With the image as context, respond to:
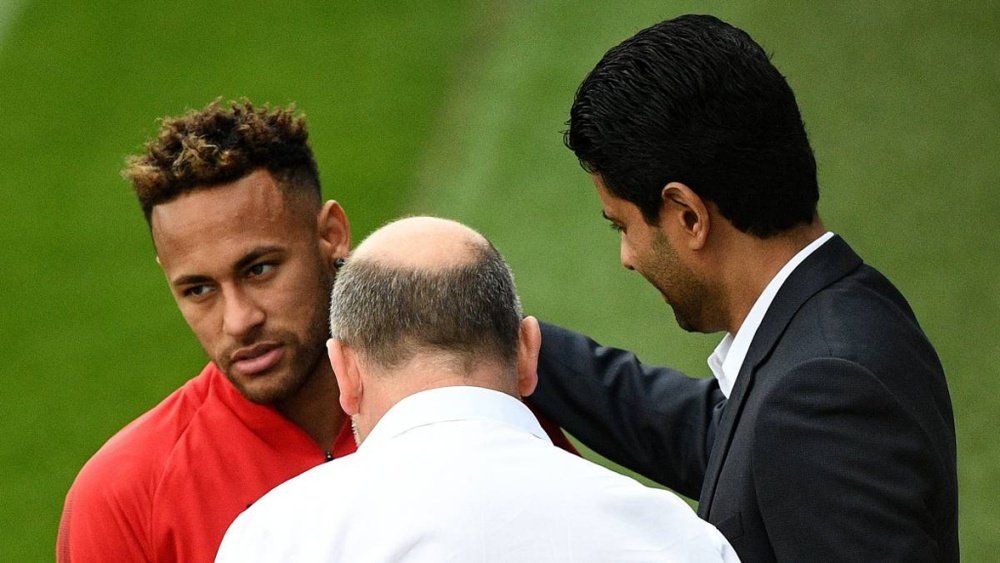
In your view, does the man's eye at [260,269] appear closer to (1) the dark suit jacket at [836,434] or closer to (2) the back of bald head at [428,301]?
(2) the back of bald head at [428,301]

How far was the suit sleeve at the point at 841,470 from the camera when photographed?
6.66 ft

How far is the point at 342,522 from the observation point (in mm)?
1648

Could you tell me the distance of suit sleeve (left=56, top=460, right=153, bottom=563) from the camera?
8.06 ft

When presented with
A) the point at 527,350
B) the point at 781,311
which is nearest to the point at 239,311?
the point at 527,350

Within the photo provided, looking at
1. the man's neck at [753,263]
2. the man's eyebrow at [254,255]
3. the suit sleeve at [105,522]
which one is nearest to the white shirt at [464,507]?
the man's neck at [753,263]

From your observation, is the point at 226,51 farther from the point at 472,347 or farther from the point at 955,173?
the point at 472,347

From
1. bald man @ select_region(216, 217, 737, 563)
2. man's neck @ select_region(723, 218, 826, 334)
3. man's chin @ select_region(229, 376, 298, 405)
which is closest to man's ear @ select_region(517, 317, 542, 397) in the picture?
bald man @ select_region(216, 217, 737, 563)

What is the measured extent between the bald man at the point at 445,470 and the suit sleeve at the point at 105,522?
0.79 metres

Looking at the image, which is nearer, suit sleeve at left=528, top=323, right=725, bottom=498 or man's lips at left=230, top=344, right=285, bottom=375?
man's lips at left=230, top=344, right=285, bottom=375

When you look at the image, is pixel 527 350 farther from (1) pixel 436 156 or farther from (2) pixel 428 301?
(1) pixel 436 156

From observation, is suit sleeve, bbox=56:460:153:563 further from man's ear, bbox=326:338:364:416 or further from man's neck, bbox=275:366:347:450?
man's ear, bbox=326:338:364:416

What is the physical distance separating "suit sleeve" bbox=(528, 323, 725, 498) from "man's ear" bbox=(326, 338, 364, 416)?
943 mm

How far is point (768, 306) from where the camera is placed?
2.27 metres

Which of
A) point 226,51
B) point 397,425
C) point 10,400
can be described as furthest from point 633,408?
point 226,51
